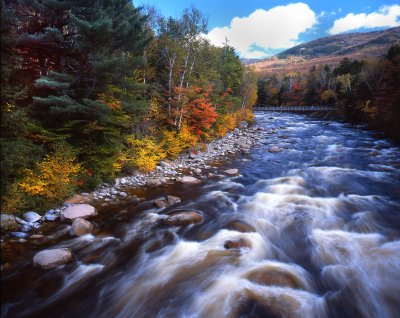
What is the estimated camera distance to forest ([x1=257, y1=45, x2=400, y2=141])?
985 inches

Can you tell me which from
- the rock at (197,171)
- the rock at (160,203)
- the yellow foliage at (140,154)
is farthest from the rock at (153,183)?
the rock at (197,171)

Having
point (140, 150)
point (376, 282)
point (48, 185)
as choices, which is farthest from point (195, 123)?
point (376, 282)

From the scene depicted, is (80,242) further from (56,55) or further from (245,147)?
(245,147)

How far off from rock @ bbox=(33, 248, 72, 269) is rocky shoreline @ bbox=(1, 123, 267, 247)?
107cm

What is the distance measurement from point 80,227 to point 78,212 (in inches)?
44.5

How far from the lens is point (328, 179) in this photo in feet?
46.6

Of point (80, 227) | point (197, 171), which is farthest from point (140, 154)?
point (80, 227)

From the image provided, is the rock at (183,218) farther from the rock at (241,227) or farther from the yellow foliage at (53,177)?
the yellow foliage at (53,177)

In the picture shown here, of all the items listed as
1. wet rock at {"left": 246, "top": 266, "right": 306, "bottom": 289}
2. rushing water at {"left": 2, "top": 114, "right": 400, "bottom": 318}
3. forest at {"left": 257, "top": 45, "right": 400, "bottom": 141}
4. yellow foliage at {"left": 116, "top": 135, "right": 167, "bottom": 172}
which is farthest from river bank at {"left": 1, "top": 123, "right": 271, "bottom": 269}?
forest at {"left": 257, "top": 45, "right": 400, "bottom": 141}

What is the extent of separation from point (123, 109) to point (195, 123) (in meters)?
9.37

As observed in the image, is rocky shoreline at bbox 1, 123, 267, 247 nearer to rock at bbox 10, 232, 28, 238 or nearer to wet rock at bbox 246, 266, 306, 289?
rock at bbox 10, 232, 28, 238

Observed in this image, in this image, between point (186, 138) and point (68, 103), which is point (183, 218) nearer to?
point (68, 103)

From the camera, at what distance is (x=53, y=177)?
29.9 feet

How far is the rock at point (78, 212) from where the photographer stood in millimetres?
8727
